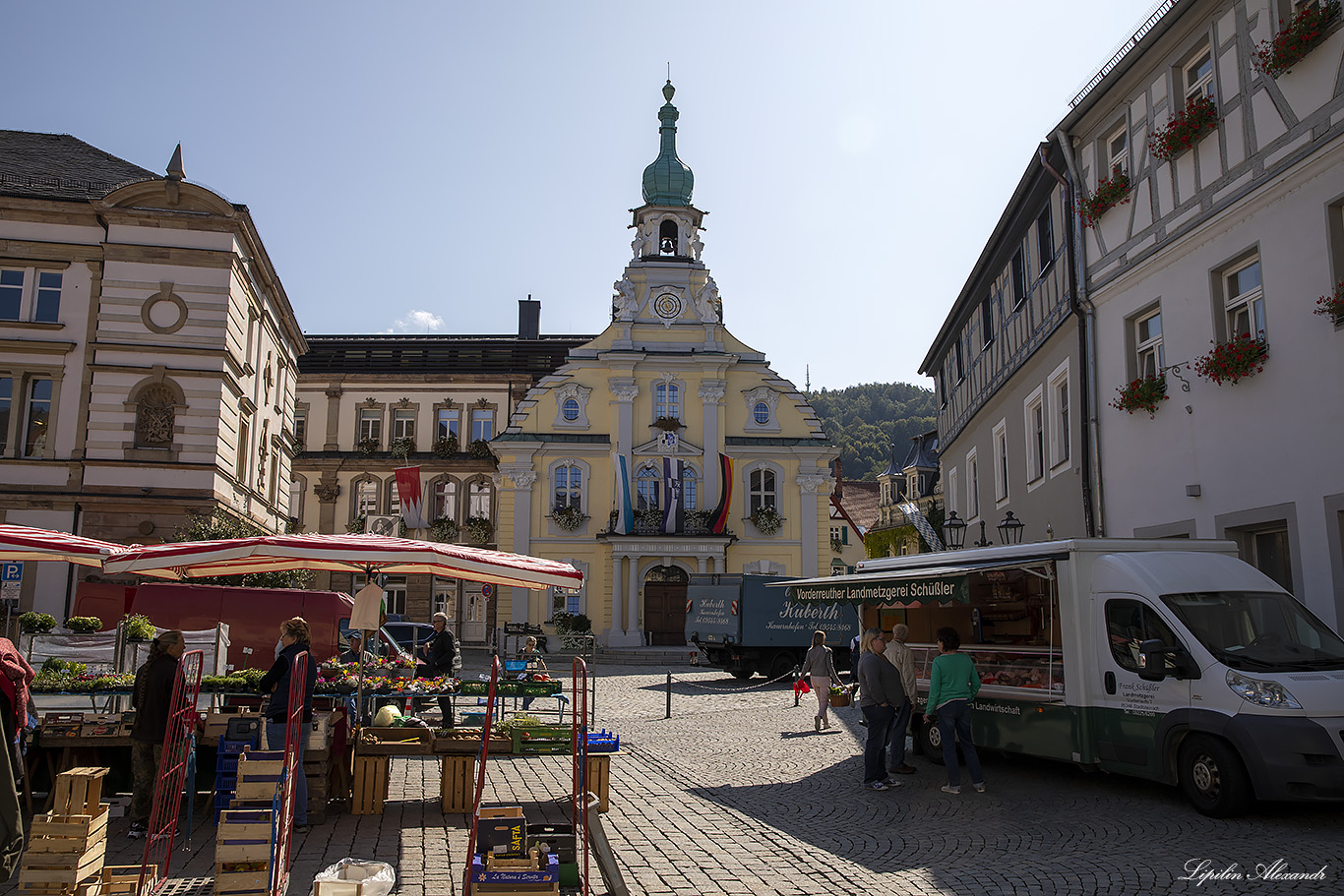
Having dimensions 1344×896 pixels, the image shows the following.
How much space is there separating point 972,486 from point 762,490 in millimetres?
16794

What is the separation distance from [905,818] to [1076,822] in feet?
4.76

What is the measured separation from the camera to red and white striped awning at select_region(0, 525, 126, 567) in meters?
10.6

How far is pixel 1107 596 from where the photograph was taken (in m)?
10.9

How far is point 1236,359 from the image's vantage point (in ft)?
44.2

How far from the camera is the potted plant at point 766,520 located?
44.2m

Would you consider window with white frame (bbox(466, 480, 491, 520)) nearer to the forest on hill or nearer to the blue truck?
the blue truck

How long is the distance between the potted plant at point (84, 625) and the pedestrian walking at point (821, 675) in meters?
12.5

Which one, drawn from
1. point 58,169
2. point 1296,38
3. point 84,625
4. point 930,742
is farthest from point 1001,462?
point 58,169

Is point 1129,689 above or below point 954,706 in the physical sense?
above

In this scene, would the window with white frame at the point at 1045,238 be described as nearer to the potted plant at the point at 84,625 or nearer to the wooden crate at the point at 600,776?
the wooden crate at the point at 600,776

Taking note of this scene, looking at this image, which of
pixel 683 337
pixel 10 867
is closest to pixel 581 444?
pixel 683 337

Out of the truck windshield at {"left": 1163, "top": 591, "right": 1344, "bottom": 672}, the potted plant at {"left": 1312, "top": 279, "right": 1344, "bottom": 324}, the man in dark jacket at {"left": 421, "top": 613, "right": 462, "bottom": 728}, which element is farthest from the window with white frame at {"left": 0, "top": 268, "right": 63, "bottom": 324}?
the potted plant at {"left": 1312, "top": 279, "right": 1344, "bottom": 324}

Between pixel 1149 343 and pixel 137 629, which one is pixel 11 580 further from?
pixel 1149 343

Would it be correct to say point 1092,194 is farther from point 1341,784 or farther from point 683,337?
point 683,337
